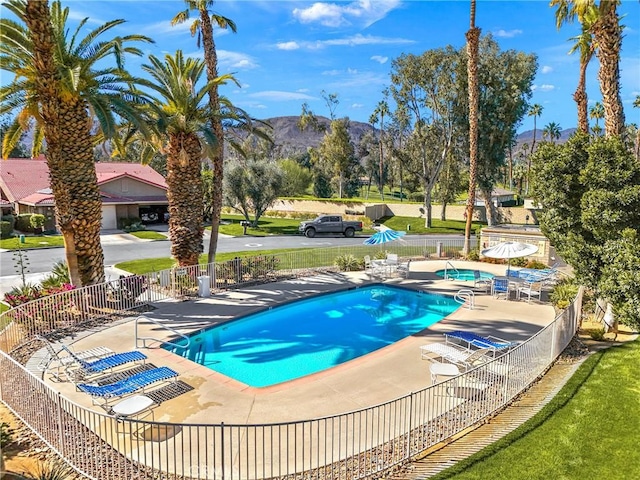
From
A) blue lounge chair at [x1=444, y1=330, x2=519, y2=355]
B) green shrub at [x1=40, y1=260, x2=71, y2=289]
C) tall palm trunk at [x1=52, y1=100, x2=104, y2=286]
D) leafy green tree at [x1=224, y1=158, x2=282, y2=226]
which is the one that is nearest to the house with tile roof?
leafy green tree at [x1=224, y1=158, x2=282, y2=226]

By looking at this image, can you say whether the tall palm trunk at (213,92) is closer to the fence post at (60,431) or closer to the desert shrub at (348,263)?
the desert shrub at (348,263)

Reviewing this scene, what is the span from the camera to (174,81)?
18.1m

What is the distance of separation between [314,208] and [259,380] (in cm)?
4254

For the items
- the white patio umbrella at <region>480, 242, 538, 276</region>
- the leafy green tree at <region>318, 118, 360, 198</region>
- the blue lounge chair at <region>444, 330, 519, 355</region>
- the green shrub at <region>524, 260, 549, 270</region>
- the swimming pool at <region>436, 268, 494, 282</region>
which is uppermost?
the leafy green tree at <region>318, 118, 360, 198</region>

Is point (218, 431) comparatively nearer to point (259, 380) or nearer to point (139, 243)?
point (259, 380)

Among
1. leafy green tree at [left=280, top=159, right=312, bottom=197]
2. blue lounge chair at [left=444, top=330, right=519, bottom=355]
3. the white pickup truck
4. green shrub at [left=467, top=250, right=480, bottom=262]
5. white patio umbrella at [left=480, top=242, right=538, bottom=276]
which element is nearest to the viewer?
blue lounge chair at [left=444, top=330, right=519, bottom=355]

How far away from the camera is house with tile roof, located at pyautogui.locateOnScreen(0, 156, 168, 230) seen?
37363mm

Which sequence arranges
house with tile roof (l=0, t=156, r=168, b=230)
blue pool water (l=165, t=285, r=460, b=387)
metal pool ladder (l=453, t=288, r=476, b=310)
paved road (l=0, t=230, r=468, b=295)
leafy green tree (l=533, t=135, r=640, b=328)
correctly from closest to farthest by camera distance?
leafy green tree (l=533, t=135, r=640, b=328)
blue pool water (l=165, t=285, r=460, b=387)
metal pool ladder (l=453, t=288, r=476, b=310)
paved road (l=0, t=230, r=468, b=295)
house with tile roof (l=0, t=156, r=168, b=230)

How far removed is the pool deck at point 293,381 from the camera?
30.1 ft

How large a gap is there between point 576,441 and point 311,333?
28.0 feet

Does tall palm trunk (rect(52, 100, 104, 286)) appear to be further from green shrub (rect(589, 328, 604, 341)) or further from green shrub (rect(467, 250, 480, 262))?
green shrub (rect(467, 250, 480, 262))

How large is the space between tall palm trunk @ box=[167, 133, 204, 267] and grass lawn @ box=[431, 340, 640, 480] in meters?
14.2

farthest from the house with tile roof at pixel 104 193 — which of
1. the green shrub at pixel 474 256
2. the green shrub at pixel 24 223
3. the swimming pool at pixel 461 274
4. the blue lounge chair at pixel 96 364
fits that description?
the blue lounge chair at pixel 96 364

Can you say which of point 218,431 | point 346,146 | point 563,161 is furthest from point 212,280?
point 346,146
